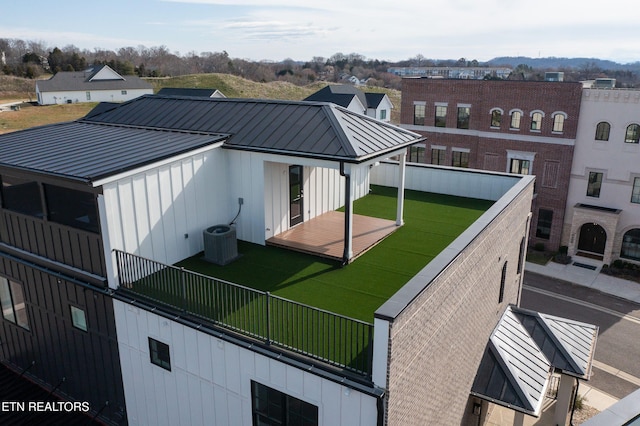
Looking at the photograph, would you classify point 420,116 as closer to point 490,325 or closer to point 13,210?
point 490,325

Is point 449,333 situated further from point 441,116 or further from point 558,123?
point 441,116

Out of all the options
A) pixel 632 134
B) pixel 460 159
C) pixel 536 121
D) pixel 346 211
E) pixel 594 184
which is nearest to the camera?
pixel 346 211

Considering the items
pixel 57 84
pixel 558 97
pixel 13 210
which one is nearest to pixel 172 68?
pixel 57 84

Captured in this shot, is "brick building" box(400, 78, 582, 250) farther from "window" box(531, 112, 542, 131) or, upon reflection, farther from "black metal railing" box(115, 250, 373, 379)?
"black metal railing" box(115, 250, 373, 379)

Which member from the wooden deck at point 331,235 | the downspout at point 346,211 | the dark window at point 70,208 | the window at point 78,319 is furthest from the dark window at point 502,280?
the window at point 78,319

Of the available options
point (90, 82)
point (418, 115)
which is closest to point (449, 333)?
point (418, 115)

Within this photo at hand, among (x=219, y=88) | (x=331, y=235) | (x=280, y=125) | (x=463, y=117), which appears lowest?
(x=331, y=235)
